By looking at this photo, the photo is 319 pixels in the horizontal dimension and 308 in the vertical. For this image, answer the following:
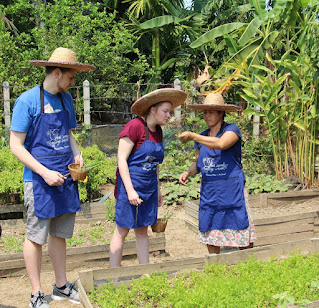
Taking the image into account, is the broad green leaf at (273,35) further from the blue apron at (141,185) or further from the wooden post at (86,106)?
the blue apron at (141,185)

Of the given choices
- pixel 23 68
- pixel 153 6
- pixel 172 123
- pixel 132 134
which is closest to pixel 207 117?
pixel 132 134

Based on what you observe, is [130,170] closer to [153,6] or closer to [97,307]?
[97,307]

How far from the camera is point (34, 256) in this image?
3.46m

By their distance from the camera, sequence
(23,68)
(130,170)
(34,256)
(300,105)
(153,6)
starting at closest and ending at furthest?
(34,256), (130,170), (300,105), (23,68), (153,6)

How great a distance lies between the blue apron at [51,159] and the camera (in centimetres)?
340

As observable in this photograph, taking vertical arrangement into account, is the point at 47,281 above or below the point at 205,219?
below

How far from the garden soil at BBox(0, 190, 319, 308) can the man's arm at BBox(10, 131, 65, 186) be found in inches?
44.3

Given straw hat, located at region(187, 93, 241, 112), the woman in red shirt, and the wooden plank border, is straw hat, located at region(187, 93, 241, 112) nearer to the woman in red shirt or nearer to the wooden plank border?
the woman in red shirt

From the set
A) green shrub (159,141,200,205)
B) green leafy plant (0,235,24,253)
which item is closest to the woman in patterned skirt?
green leafy plant (0,235,24,253)

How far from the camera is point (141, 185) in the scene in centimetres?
372

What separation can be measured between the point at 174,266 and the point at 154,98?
1422mm

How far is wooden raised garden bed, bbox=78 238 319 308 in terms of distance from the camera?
3197 millimetres

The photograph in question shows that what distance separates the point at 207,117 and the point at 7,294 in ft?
8.06

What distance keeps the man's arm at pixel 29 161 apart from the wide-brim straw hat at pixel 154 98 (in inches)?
37.4
